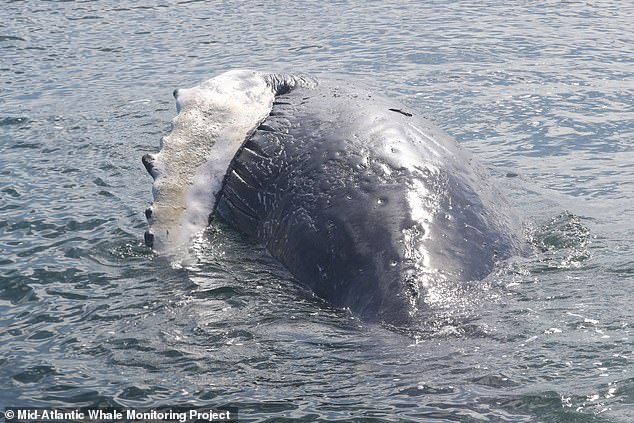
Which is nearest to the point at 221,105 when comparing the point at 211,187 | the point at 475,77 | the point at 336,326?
the point at 211,187

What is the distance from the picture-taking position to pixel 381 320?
237 inches

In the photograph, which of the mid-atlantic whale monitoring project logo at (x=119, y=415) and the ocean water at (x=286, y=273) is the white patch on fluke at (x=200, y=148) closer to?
the ocean water at (x=286, y=273)

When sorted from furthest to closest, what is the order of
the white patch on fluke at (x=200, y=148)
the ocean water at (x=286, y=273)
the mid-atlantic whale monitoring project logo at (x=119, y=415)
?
the white patch on fluke at (x=200, y=148)
the ocean water at (x=286, y=273)
the mid-atlantic whale monitoring project logo at (x=119, y=415)

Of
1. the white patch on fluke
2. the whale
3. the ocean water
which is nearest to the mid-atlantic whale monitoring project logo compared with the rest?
the ocean water

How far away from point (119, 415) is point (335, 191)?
2.24 meters

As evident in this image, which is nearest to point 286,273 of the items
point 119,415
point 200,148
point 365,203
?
point 365,203

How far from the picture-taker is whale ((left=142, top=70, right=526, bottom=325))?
6371 millimetres

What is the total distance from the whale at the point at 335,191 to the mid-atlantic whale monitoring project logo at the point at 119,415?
46.3 inches

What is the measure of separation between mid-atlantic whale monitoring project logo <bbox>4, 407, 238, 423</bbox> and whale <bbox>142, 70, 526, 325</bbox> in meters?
1.18

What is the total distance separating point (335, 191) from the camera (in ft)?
22.9

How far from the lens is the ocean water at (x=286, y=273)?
5.55m

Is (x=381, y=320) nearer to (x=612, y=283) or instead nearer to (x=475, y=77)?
(x=612, y=283)

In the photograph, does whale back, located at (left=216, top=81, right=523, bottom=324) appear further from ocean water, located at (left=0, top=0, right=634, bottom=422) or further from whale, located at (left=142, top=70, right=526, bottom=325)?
ocean water, located at (left=0, top=0, right=634, bottom=422)

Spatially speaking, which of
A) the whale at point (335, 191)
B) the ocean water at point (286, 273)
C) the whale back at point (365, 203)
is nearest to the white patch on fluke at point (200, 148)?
the whale at point (335, 191)
